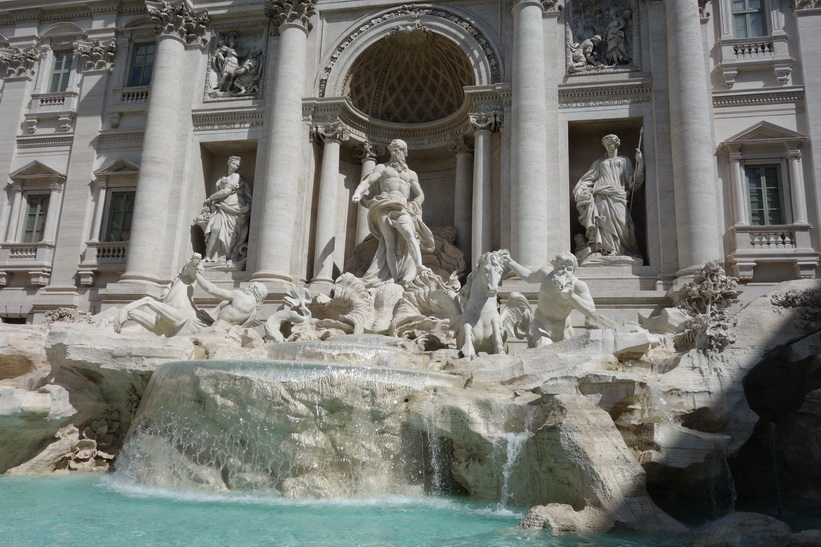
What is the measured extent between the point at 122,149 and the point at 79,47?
3769 mm

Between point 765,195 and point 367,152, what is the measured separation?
32.5 feet

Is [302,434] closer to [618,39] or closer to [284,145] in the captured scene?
[284,145]

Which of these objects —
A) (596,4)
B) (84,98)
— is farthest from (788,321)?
(84,98)

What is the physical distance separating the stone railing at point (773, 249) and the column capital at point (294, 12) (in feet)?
39.2

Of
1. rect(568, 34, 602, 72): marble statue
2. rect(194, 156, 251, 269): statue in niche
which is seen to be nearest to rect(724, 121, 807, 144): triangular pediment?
rect(568, 34, 602, 72): marble statue

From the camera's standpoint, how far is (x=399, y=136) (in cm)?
1855

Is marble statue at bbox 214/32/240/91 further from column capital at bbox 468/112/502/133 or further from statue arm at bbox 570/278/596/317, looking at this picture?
statue arm at bbox 570/278/596/317

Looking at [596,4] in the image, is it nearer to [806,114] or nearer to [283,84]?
[806,114]

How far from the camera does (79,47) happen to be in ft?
64.2

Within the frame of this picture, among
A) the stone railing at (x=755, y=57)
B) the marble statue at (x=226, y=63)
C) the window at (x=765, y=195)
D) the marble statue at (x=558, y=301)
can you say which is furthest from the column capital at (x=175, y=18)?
the window at (x=765, y=195)

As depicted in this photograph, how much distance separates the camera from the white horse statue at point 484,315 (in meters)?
10.8

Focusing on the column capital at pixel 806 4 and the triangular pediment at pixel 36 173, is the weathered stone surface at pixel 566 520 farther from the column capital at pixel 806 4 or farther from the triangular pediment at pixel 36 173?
the triangular pediment at pixel 36 173

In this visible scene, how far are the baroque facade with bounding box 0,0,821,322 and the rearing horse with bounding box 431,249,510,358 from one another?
10.9 ft

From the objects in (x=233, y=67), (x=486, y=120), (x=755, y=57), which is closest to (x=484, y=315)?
(x=486, y=120)
